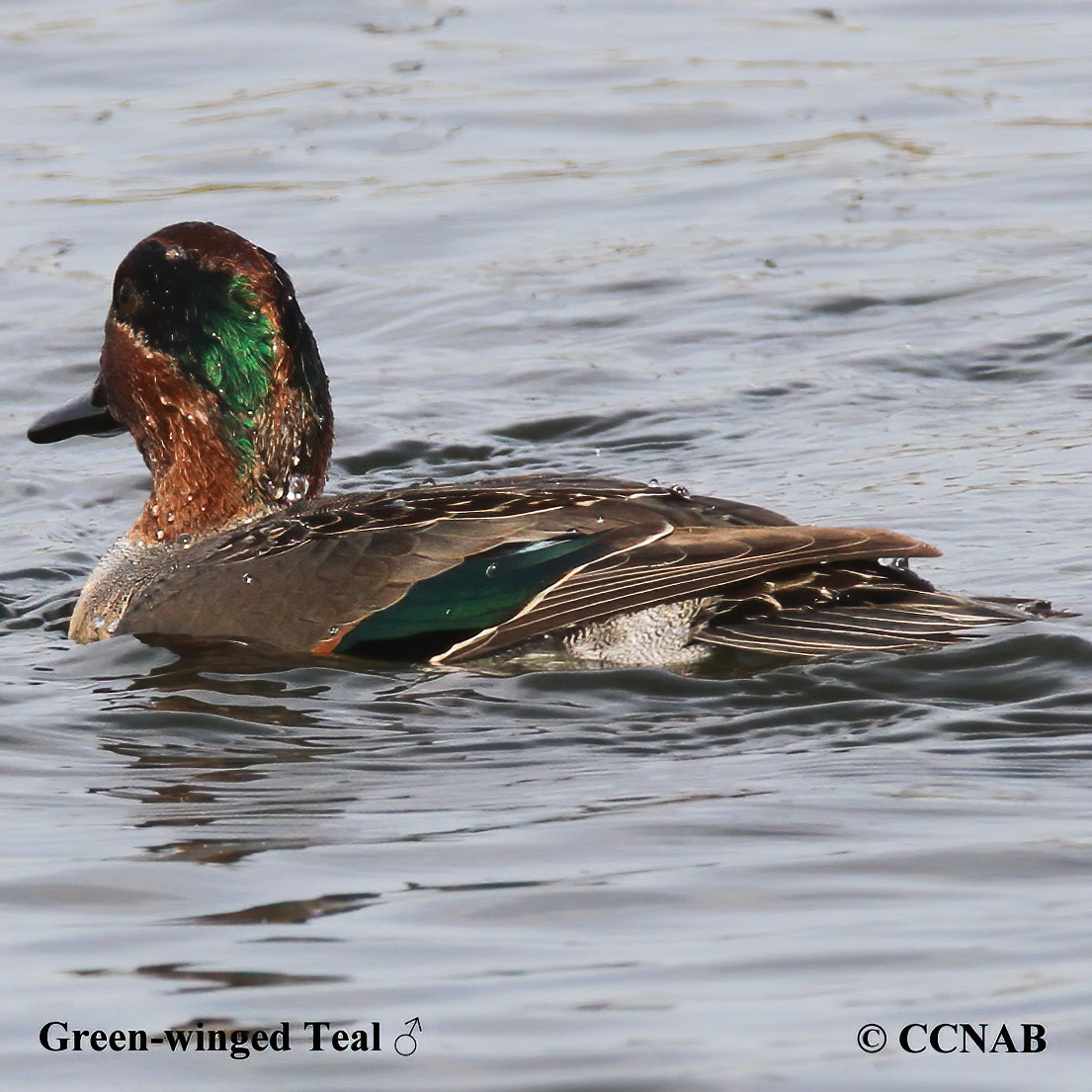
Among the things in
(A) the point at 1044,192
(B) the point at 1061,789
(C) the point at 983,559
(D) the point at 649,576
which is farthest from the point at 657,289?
(B) the point at 1061,789

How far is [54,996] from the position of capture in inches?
178

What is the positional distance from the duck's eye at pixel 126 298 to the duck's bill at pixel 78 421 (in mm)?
418

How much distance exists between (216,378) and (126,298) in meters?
0.47

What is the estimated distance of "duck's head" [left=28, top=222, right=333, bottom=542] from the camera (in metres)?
8.07

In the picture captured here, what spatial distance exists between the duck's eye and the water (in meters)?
1.16

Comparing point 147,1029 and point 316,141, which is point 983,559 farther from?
point 316,141

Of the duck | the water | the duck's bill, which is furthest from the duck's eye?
the water

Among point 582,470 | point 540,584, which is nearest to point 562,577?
point 540,584

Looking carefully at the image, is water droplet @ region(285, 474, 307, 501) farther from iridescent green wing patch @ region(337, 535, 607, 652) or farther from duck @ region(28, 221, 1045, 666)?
iridescent green wing patch @ region(337, 535, 607, 652)

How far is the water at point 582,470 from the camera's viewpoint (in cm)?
445

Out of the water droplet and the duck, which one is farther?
the water droplet

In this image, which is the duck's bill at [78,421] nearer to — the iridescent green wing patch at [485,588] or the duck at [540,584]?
the duck at [540,584]

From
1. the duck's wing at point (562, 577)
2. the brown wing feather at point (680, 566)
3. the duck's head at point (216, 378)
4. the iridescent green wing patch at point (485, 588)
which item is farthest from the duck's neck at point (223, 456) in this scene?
the brown wing feather at point (680, 566)

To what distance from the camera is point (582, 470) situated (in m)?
10.3
